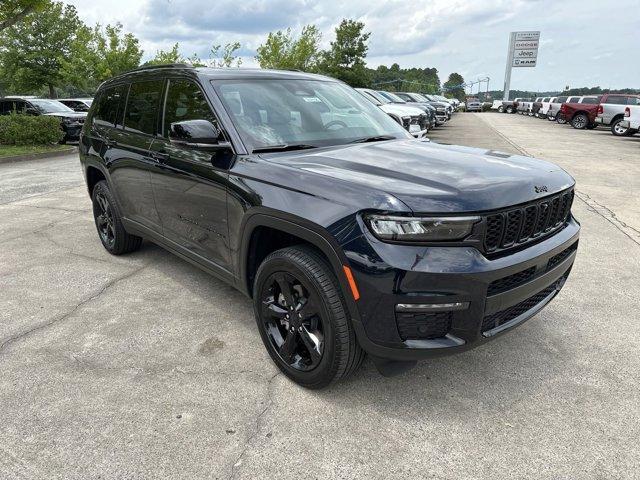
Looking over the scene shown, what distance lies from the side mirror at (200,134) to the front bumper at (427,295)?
1224mm

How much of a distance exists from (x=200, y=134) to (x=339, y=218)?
3.71 feet

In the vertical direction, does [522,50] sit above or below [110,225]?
above

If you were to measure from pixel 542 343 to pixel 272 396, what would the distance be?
6.18ft

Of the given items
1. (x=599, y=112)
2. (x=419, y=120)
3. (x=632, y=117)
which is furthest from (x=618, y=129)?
(x=419, y=120)

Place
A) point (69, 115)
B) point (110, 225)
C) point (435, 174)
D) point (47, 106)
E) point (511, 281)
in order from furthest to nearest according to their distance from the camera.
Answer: point (47, 106) → point (69, 115) → point (110, 225) → point (435, 174) → point (511, 281)

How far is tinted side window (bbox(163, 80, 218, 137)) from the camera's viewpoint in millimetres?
3271

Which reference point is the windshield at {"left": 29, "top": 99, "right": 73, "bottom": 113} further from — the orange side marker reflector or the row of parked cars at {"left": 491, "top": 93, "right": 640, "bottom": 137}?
the row of parked cars at {"left": 491, "top": 93, "right": 640, "bottom": 137}

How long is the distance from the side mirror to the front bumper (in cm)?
122

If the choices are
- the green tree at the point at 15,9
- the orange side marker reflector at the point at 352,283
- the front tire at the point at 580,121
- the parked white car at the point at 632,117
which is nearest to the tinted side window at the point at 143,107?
the orange side marker reflector at the point at 352,283

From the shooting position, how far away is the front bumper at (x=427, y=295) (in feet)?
7.11

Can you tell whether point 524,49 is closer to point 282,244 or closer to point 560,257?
point 560,257

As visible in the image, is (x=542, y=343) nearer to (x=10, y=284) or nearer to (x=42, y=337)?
(x=42, y=337)

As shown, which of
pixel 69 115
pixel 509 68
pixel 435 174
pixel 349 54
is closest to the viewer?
pixel 435 174

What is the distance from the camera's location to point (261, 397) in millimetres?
2723
